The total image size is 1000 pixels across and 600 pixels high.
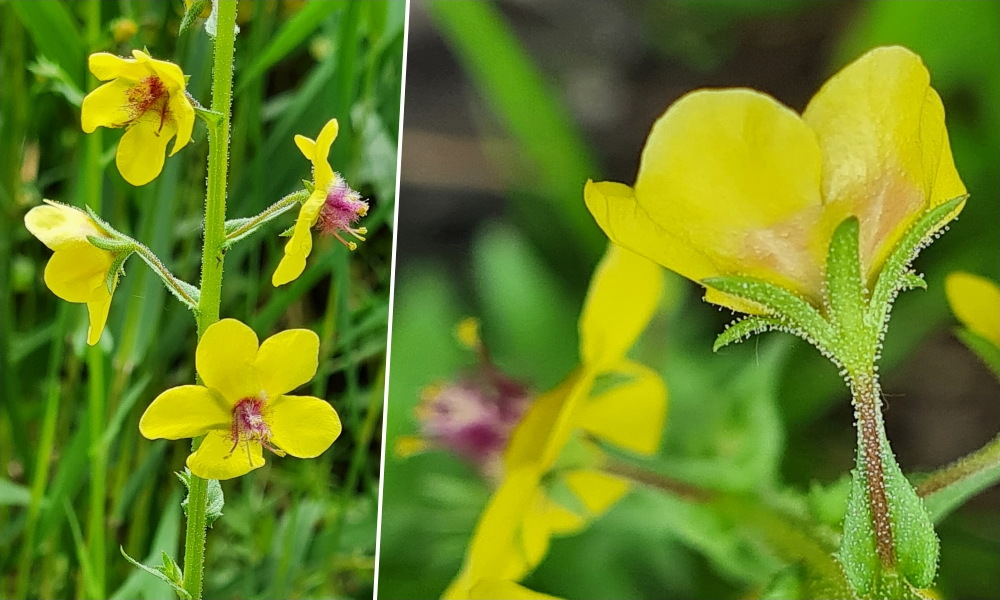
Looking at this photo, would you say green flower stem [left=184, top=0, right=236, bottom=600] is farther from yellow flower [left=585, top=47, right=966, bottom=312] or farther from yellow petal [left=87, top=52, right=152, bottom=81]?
yellow flower [left=585, top=47, right=966, bottom=312]

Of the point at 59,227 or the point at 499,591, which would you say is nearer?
the point at 59,227

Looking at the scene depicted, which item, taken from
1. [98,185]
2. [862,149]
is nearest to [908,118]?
[862,149]

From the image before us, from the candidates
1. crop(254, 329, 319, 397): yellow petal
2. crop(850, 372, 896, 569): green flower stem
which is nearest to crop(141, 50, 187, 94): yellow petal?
crop(254, 329, 319, 397): yellow petal

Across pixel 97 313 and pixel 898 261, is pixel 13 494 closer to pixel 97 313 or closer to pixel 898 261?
pixel 97 313

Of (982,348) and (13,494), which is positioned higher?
(982,348)

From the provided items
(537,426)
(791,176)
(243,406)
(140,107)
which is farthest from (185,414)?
(791,176)

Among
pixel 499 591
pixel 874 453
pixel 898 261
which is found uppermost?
pixel 898 261

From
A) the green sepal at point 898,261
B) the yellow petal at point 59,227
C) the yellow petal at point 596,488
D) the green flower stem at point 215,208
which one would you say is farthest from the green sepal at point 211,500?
the green sepal at point 898,261
